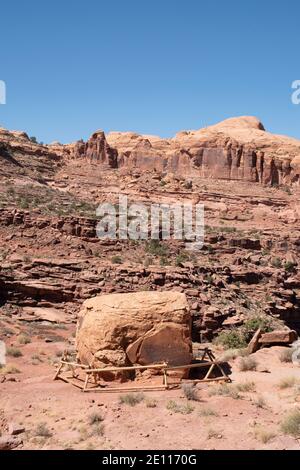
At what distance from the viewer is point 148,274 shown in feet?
80.6

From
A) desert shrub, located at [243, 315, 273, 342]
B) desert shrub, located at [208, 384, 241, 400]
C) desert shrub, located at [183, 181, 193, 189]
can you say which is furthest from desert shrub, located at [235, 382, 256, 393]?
desert shrub, located at [183, 181, 193, 189]

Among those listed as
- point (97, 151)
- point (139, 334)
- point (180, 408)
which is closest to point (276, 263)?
point (139, 334)

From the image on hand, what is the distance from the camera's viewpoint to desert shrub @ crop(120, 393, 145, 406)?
10.2m

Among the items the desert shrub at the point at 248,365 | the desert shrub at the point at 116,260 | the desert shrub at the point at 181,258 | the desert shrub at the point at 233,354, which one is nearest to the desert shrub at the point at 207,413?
the desert shrub at the point at 248,365

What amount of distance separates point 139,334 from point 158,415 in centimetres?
331

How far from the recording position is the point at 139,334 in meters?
12.5

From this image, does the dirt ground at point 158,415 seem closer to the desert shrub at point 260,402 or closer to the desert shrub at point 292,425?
the desert shrub at point 260,402

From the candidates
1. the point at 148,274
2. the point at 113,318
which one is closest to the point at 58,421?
the point at 113,318

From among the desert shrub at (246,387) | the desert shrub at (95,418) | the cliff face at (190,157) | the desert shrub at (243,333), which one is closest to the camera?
the desert shrub at (95,418)

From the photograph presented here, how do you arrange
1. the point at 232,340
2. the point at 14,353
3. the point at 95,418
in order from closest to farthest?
the point at 95,418
the point at 14,353
the point at 232,340

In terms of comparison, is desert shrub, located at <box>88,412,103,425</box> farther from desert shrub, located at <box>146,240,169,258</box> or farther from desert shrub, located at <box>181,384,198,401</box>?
desert shrub, located at <box>146,240,169,258</box>

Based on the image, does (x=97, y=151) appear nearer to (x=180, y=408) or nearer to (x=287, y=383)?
(x=287, y=383)

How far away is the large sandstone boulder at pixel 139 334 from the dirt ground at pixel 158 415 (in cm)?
119

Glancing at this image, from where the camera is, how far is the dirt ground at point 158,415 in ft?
26.2
